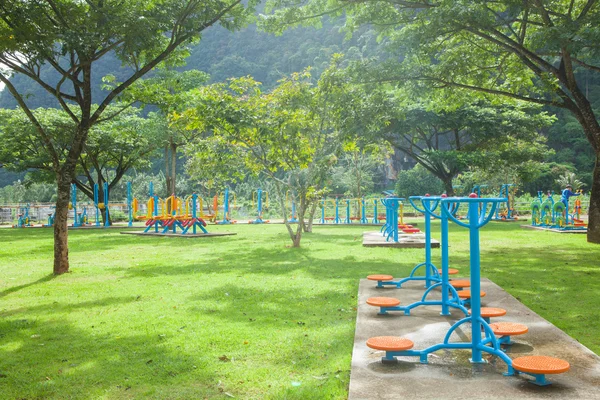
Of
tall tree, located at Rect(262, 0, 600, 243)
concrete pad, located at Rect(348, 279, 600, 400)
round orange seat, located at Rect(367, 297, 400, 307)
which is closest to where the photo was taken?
concrete pad, located at Rect(348, 279, 600, 400)

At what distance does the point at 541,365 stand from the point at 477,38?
1311cm

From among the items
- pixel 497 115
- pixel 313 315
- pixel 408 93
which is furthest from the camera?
pixel 497 115

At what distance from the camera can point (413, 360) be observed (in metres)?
4.16

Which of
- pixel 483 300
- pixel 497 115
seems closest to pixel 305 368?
pixel 483 300

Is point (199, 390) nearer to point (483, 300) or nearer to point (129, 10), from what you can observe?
point (483, 300)

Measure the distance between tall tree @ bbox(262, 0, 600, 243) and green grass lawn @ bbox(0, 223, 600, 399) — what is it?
14.5ft

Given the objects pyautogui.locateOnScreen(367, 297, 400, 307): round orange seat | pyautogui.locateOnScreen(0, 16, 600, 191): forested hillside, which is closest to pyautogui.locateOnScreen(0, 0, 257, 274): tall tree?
pyautogui.locateOnScreen(367, 297, 400, 307): round orange seat

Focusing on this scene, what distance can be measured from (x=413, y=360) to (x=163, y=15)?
8100 mm

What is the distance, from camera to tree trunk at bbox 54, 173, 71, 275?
968cm

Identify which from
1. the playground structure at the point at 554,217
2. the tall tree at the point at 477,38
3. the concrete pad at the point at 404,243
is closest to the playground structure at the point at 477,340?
the tall tree at the point at 477,38

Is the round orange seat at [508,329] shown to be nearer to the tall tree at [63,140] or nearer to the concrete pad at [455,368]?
the concrete pad at [455,368]

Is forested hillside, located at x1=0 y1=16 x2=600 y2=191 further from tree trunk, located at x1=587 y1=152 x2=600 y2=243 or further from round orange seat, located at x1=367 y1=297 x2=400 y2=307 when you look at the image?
round orange seat, located at x1=367 y1=297 x2=400 y2=307

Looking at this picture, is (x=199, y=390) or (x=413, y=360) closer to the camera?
(x=199, y=390)

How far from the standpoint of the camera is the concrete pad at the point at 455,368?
3.41 m
